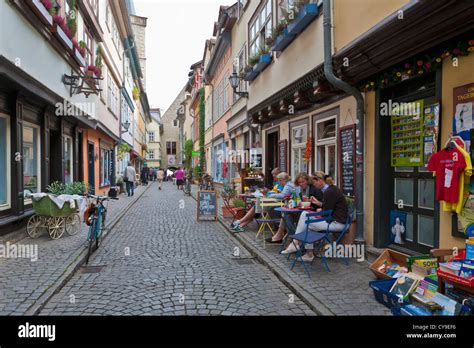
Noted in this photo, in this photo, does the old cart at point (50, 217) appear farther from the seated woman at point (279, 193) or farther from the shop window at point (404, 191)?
the shop window at point (404, 191)

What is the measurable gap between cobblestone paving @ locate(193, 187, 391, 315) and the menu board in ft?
5.48

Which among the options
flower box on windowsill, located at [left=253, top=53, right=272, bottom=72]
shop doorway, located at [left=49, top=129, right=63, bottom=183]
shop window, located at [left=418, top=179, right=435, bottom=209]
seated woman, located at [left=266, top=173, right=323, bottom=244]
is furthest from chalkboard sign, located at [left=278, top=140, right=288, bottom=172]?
shop doorway, located at [left=49, top=129, right=63, bottom=183]

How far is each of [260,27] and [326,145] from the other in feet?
20.7

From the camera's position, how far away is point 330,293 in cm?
494

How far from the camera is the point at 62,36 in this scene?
10086 mm

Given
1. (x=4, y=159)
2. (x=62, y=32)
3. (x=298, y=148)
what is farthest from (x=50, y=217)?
(x=298, y=148)

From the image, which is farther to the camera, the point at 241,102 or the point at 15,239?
the point at 241,102

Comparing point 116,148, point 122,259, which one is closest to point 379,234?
point 122,259

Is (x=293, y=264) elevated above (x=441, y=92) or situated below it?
below

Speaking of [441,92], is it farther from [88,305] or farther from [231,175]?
[231,175]

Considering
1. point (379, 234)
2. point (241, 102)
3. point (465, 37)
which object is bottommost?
point (379, 234)

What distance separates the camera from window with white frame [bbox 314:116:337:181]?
8.71 metres

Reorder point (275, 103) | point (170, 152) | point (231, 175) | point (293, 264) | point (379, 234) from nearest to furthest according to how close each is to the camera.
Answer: point (293, 264) < point (379, 234) < point (275, 103) < point (231, 175) < point (170, 152)

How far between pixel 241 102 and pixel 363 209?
37.2 feet
